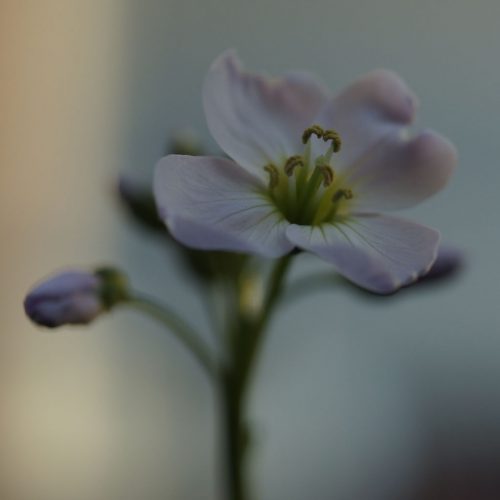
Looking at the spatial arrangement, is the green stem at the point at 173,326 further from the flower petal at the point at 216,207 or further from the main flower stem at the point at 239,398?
the flower petal at the point at 216,207

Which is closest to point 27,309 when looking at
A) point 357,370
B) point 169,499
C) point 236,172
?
point 236,172

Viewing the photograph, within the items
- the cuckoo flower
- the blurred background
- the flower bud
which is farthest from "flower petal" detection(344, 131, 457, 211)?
the blurred background

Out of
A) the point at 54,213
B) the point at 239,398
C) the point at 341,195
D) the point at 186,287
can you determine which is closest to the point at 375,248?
the point at 341,195

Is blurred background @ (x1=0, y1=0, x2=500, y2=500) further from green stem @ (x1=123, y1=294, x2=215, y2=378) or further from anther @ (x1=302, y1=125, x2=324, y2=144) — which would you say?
anther @ (x1=302, y1=125, x2=324, y2=144)

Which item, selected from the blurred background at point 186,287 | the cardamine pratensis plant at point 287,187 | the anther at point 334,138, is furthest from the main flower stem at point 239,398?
the blurred background at point 186,287

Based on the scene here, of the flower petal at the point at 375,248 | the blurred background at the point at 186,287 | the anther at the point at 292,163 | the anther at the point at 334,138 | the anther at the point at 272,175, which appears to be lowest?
the blurred background at the point at 186,287

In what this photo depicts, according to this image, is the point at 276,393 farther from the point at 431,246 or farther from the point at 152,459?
the point at 431,246
